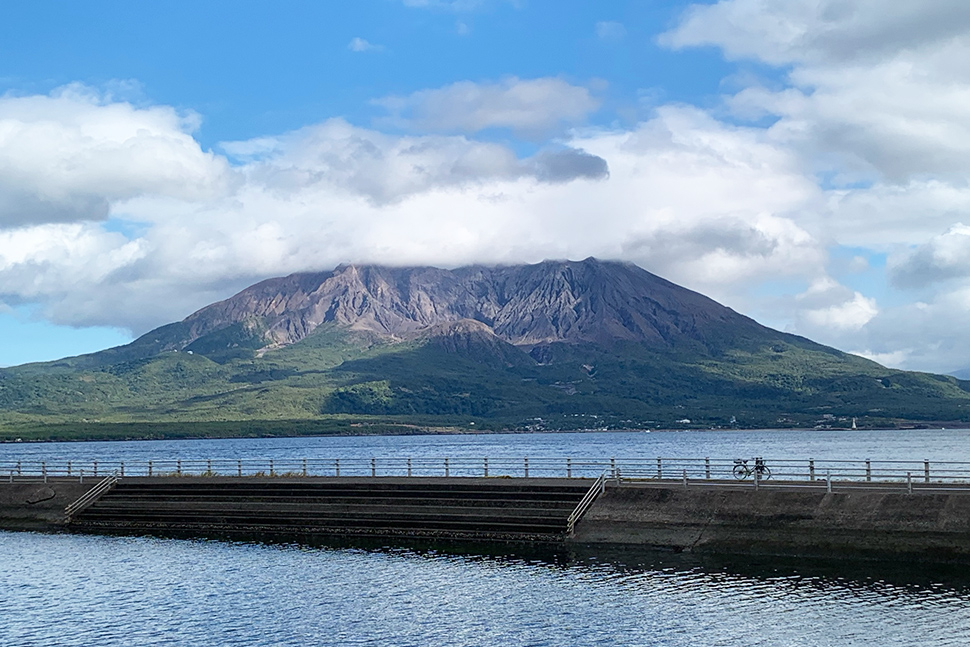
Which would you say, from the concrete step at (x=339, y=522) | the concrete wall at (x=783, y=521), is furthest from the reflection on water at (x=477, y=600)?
the concrete step at (x=339, y=522)

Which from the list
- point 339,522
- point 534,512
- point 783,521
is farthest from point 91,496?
point 783,521

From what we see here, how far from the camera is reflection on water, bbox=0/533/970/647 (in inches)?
1464

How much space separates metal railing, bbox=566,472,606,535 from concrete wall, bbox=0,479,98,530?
35.7 metres

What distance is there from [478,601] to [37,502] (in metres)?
43.4

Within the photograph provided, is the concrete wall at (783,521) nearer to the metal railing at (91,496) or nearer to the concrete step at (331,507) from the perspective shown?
the concrete step at (331,507)

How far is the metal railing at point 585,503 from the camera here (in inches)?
2180

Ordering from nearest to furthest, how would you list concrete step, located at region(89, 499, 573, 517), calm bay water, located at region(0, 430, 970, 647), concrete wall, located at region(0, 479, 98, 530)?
1. calm bay water, located at region(0, 430, 970, 647)
2. concrete step, located at region(89, 499, 573, 517)
3. concrete wall, located at region(0, 479, 98, 530)

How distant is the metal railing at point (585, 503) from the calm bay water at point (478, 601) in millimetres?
3364

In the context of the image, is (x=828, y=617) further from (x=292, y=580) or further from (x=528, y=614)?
(x=292, y=580)

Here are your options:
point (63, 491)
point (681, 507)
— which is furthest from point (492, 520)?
point (63, 491)

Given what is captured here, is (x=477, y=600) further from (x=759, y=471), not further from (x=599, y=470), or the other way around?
(x=599, y=470)

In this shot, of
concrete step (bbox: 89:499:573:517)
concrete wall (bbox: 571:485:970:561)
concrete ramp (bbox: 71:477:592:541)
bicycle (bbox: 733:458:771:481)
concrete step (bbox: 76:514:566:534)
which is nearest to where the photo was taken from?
concrete wall (bbox: 571:485:970:561)

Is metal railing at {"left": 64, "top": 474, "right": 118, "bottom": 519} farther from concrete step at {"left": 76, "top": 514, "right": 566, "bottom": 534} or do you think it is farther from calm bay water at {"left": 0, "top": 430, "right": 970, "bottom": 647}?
calm bay water at {"left": 0, "top": 430, "right": 970, "bottom": 647}

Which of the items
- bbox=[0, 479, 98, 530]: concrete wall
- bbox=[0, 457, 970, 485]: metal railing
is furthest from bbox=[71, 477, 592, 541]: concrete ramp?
bbox=[0, 479, 98, 530]: concrete wall
